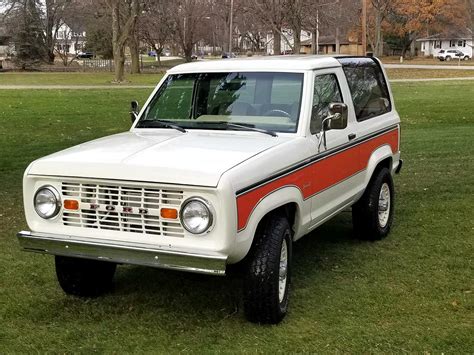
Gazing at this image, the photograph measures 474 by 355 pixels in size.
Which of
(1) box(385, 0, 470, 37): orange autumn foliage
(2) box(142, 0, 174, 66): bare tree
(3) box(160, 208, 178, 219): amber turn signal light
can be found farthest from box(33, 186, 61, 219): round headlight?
(1) box(385, 0, 470, 37): orange autumn foliage

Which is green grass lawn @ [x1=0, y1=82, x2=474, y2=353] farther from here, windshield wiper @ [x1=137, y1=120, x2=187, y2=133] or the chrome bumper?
windshield wiper @ [x1=137, y1=120, x2=187, y2=133]

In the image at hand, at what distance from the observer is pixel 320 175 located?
5191mm

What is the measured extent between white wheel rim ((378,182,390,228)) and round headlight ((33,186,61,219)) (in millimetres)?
3508

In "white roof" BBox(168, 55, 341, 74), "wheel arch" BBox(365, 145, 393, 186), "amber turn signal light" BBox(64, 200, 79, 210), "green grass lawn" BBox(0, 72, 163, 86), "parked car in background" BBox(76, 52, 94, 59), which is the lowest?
"green grass lawn" BBox(0, 72, 163, 86)

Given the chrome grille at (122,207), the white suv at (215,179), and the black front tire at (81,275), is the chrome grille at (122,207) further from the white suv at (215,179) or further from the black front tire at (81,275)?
the black front tire at (81,275)

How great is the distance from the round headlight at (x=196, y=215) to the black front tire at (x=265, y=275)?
540mm

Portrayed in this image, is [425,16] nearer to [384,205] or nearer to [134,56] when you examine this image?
[134,56]

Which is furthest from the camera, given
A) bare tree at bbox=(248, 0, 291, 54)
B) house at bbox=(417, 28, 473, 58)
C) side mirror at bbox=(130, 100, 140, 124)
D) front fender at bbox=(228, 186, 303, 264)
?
house at bbox=(417, 28, 473, 58)

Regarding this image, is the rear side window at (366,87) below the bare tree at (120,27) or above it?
below

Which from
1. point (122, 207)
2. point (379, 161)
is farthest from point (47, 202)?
point (379, 161)

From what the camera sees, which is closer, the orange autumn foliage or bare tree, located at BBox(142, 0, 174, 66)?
bare tree, located at BBox(142, 0, 174, 66)

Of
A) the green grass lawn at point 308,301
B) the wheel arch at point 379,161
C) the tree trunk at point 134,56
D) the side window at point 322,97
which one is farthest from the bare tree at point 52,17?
the side window at point 322,97

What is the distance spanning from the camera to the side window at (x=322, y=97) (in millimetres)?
5237

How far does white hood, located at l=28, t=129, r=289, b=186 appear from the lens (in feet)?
13.1
